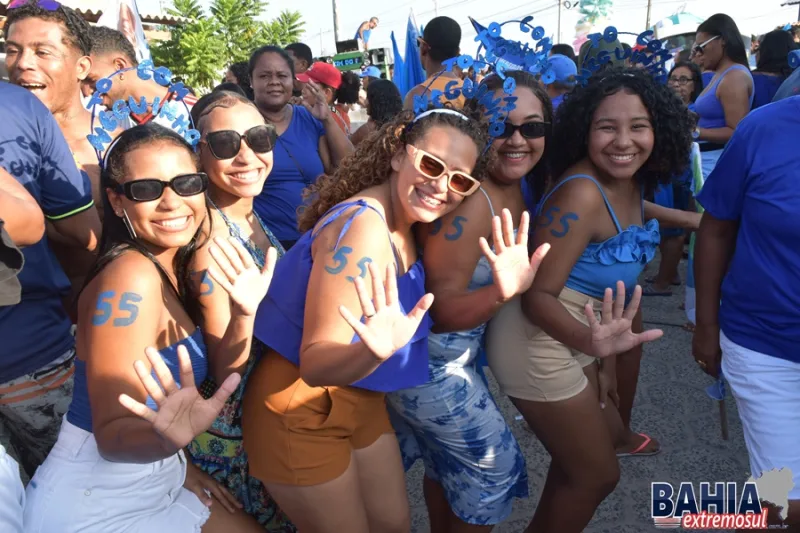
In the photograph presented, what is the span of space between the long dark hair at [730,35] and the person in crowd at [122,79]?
428 centimetres

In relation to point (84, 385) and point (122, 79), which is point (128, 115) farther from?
point (84, 385)

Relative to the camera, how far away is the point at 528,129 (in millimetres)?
2203

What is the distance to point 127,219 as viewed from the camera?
1.70m

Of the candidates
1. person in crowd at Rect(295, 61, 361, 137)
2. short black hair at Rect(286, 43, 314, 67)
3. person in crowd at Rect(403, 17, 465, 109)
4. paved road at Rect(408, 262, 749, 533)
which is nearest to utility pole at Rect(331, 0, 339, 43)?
short black hair at Rect(286, 43, 314, 67)

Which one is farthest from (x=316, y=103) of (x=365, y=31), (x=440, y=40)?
(x=365, y=31)

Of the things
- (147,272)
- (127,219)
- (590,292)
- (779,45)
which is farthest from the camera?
(779,45)

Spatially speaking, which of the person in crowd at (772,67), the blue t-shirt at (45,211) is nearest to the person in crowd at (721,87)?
the person in crowd at (772,67)

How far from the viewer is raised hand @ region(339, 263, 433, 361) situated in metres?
1.48

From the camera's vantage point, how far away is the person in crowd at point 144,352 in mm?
1449

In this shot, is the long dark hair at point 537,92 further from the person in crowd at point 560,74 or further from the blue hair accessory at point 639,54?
the person in crowd at point 560,74

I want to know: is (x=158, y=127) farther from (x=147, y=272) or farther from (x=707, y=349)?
(x=707, y=349)

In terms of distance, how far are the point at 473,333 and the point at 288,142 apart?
7.15 feet

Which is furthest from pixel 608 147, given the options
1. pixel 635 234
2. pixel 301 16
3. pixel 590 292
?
pixel 301 16

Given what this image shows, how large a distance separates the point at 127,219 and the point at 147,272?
0.78 ft
